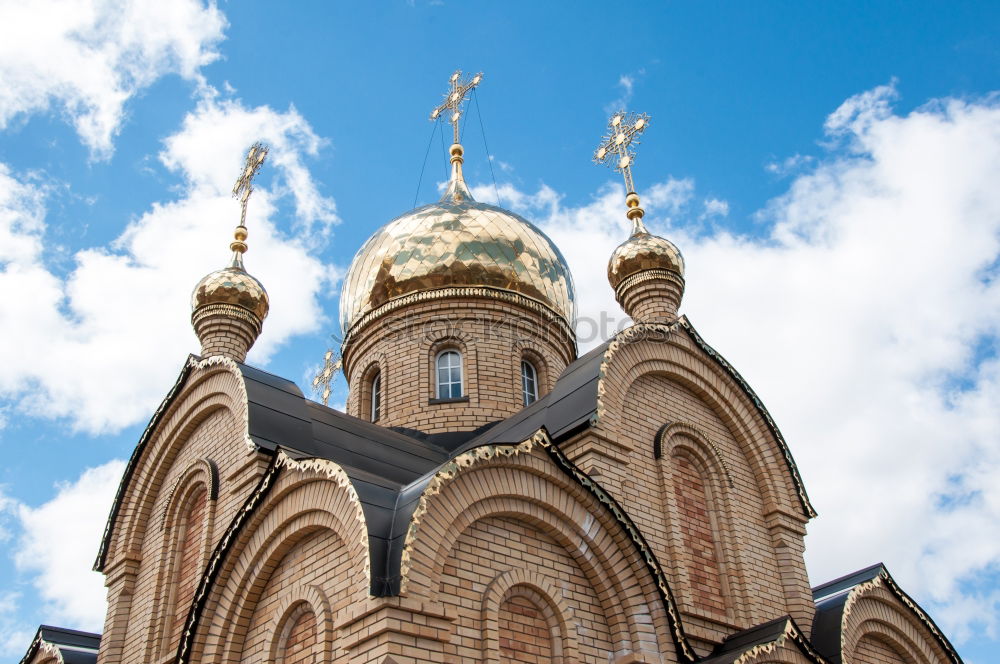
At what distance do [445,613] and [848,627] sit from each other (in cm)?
400

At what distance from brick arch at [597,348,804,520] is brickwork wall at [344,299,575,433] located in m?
2.33

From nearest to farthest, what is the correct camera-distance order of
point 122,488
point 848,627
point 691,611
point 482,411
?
point 691,611, point 848,627, point 122,488, point 482,411

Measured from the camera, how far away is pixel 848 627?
7.98m

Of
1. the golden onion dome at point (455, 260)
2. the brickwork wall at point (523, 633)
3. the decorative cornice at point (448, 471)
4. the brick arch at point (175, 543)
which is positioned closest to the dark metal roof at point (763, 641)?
the brickwork wall at point (523, 633)

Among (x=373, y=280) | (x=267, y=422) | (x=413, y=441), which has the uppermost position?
(x=373, y=280)

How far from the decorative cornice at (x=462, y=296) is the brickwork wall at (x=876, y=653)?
194 inches

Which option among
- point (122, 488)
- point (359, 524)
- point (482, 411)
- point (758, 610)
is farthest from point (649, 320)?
point (122, 488)

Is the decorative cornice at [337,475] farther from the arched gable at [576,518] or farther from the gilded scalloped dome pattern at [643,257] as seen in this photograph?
the gilded scalloped dome pattern at [643,257]

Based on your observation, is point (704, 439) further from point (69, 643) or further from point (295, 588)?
point (69, 643)

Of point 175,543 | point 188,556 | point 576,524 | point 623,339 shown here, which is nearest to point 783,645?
point 576,524

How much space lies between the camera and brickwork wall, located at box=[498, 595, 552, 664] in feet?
19.3

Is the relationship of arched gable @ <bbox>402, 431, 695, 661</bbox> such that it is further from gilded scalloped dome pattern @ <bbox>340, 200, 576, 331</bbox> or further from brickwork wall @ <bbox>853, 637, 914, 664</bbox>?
gilded scalloped dome pattern @ <bbox>340, 200, 576, 331</bbox>

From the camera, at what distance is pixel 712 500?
8.50m

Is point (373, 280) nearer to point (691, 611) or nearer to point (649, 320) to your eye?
point (649, 320)
